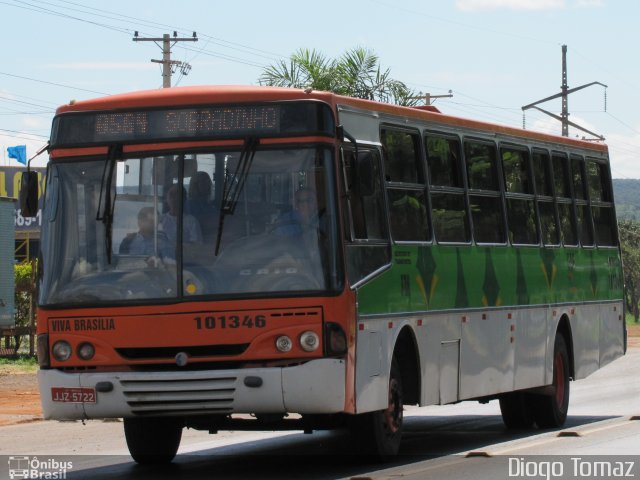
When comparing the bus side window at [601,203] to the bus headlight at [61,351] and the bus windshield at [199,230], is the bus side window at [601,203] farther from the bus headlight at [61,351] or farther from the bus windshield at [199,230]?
the bus headlight at [61,351]

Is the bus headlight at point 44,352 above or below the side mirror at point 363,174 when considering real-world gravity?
→ below

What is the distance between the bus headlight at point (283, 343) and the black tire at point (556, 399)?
639 cm

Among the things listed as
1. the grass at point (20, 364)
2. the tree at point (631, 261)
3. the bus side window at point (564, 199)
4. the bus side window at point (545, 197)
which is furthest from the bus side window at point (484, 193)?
the tree at point (631, 261)

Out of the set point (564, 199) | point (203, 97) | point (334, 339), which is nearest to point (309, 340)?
point (334, 339)

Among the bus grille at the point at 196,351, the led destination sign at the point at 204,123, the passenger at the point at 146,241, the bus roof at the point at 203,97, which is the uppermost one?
the bus roof at the point at 203,97

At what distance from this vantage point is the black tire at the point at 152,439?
533 inches

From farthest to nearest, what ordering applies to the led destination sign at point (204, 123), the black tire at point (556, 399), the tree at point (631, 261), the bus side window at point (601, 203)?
the tree at point (631, 261), the bus side window at point (601, 203), the black tire at point (556, 399), the led destination sign at point (204, 123)

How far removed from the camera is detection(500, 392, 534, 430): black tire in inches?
687

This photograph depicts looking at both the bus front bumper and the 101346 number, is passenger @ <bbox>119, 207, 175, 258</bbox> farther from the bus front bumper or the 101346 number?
the bus front bumper

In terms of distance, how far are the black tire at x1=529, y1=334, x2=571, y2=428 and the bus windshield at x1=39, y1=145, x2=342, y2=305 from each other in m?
6.22

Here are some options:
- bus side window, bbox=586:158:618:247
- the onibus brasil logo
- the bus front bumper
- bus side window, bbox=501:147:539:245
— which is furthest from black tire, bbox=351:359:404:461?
bus side window, bbox=586:158:618:247

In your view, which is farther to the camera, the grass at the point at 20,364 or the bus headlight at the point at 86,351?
the grass at the point at 20,364

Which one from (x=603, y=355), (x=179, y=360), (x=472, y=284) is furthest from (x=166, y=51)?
(x=179, y=360)

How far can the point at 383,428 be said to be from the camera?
42.4ft
